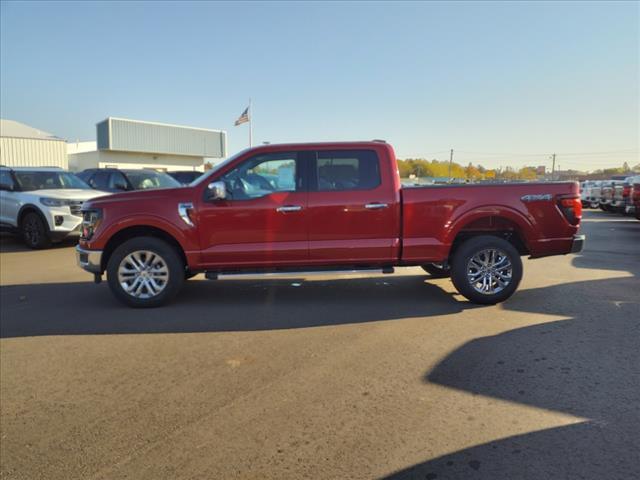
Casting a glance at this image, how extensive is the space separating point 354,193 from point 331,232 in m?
0.55

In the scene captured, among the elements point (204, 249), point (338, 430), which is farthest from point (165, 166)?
point (338, 430)

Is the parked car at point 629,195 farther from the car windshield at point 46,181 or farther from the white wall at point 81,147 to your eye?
the white wall at point 81,147

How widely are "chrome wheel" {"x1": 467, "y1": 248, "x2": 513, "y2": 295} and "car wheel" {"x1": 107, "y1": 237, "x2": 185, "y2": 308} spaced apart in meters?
3.60

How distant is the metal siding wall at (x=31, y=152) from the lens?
33719mm

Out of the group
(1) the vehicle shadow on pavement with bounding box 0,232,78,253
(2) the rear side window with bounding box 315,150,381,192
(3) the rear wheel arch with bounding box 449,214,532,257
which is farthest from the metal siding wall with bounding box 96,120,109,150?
(3) the rear wheel arch with bounding box 449,214,532,257

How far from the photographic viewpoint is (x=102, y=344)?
191 inches

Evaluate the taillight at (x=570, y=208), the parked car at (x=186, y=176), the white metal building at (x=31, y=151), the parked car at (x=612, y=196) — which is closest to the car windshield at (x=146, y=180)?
the parked car at (x=186, y=176)

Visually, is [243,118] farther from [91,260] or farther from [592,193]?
[91,260]

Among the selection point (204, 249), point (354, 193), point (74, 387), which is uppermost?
point (354, 193)

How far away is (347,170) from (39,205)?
26.7 feet

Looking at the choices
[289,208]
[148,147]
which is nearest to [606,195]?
[289,208]

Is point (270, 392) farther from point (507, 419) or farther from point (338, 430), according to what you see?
point (507, 419)

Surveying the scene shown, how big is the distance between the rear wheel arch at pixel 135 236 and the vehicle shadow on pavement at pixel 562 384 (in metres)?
3.62

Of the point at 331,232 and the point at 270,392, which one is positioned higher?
the point at 331,232
